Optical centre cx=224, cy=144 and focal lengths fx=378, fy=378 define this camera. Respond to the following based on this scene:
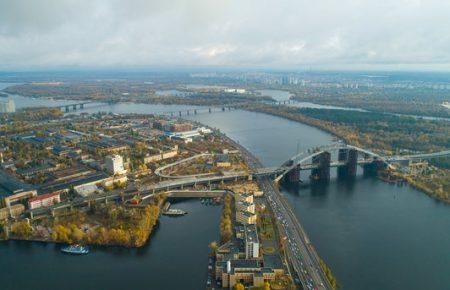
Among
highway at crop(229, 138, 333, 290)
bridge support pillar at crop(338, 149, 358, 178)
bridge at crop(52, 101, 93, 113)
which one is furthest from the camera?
bridge at crop(52, 101, 93, 113)

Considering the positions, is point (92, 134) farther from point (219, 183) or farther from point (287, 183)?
point (287, 183)

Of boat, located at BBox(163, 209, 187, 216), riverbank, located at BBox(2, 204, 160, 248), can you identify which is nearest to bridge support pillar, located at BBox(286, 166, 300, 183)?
boat, located at BBox(163, 209, 187, 216)

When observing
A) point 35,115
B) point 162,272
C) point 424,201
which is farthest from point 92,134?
point 424,201

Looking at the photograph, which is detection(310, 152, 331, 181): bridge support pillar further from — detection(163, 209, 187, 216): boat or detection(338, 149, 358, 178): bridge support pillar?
detection(163, 209, 187, 216): boat

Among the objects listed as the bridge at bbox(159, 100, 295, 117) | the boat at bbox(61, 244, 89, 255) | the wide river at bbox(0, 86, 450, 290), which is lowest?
the wide river at bbox(0, 86, 450, 290)

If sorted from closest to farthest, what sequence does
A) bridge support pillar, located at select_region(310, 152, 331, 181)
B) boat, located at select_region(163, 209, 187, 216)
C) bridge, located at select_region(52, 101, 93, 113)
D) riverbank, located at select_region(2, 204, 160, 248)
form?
1. riverbank, located at select_region(2, 204, 160, 248)
2. boat, located at select_region(163, 209, 187, 216)
3. bridge support pillar, located at select_region(310, 152, 331, 181)
4. bridge, located at select_region(52, 101, 93, 113)

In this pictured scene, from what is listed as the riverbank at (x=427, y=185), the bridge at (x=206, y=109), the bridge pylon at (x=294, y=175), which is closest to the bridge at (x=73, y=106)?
the bridge at (x=206, y=109)
